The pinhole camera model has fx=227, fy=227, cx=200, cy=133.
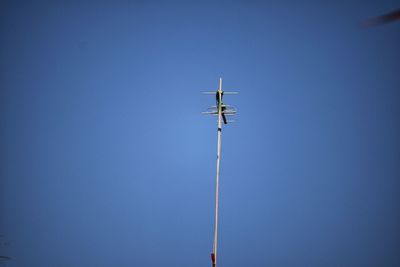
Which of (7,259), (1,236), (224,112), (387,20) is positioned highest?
(224,112)

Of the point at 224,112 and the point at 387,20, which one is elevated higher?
the point at 224,112

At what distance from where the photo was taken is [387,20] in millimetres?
1650

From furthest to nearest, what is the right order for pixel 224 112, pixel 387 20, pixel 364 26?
1. pixel 224 112
2. pixel 364 26
3. pixel 387 20

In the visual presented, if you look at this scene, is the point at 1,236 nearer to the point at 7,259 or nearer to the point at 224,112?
the point at 7,259

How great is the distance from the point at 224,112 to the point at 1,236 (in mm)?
11789

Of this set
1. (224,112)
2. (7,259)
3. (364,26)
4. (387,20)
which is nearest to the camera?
(387,20)

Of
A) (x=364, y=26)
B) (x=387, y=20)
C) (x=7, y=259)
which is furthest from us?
(x=7, y=259)

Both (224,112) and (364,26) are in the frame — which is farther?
(224,112)

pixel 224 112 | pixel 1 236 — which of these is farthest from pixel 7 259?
pixel 224 112

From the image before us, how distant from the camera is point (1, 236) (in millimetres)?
10516

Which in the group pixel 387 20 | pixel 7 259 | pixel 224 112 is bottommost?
pixel 7 259

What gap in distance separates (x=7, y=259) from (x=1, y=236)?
3.52ft

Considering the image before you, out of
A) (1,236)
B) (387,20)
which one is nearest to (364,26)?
(387,20)

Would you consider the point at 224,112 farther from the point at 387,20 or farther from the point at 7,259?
the point at 7,259
